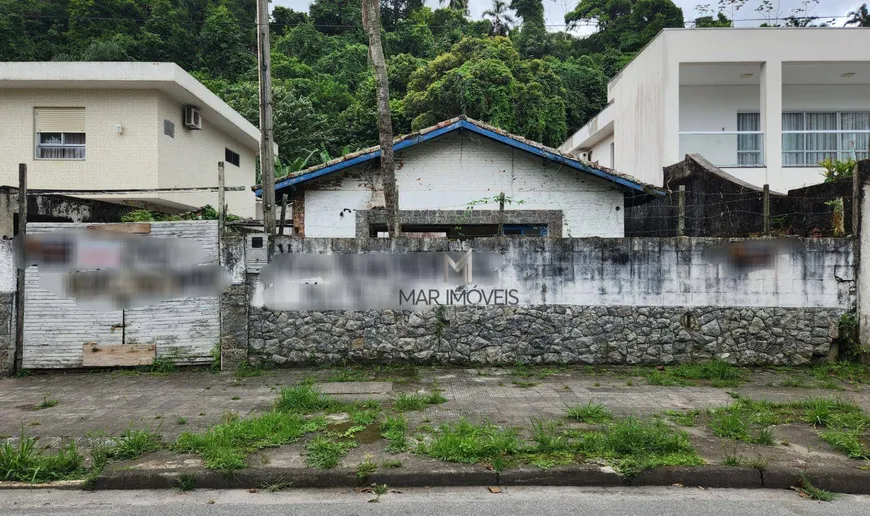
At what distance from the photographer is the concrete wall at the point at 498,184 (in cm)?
1158

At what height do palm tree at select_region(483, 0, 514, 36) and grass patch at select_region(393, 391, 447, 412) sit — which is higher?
palm tree at select_region(483, 0, 514, 36)

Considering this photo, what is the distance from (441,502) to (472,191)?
7.79m

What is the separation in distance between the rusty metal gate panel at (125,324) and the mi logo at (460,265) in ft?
11.5

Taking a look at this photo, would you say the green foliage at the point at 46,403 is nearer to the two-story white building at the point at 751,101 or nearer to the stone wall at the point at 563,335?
the stone wall at the point at 563,335

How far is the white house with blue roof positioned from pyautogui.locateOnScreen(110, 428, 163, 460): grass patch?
6.08m

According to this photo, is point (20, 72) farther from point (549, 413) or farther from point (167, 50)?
point (167, 50)

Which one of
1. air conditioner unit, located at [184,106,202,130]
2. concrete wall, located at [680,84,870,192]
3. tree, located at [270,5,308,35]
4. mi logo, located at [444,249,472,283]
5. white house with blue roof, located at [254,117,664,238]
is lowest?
mi logo, located at [444,249,472,283]

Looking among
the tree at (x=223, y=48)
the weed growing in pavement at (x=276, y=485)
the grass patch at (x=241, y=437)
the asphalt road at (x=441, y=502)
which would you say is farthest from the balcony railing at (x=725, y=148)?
the tree at (x=223, y=48)

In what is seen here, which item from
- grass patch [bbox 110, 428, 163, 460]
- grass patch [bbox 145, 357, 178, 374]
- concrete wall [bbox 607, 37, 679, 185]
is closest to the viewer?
grass patch [bbox 110, 428, 163, 460]

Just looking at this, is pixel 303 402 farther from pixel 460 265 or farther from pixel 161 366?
pixel 460 265

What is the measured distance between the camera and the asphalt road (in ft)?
14.5

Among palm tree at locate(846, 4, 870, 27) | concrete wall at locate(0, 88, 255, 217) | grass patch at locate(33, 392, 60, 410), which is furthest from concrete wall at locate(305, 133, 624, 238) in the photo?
palm tree at locate(846, 4, 870, 27)

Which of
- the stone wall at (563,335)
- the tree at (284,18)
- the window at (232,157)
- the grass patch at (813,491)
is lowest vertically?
the grass patch at (813,491)

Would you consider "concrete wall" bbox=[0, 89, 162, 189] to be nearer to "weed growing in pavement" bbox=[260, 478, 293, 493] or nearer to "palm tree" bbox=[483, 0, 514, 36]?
"weed growing in pavement" bbox=[260, 478, 293, 493]
